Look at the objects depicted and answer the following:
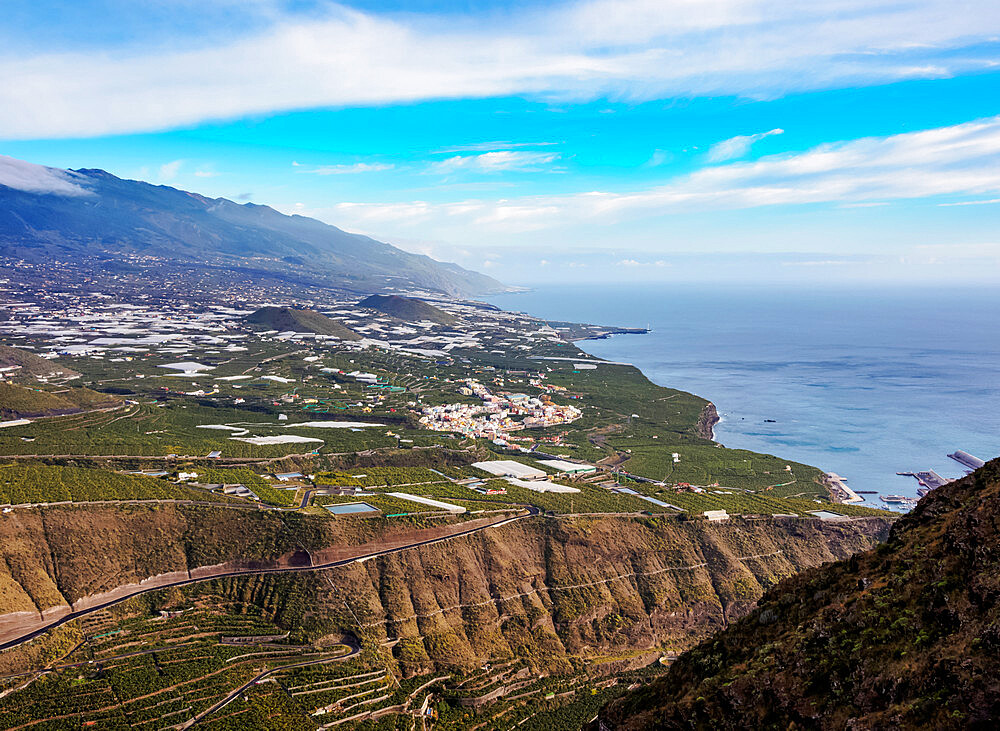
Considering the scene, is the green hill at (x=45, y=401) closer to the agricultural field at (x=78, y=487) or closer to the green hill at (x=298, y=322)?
the agricultural field at (x=78, y=487)

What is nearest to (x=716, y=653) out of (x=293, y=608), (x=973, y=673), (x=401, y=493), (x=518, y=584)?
(x=973, y=673)

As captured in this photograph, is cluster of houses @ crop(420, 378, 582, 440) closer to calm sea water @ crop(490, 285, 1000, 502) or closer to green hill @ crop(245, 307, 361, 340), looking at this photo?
calm sea water @ crop(490, 285, 1000, 502)

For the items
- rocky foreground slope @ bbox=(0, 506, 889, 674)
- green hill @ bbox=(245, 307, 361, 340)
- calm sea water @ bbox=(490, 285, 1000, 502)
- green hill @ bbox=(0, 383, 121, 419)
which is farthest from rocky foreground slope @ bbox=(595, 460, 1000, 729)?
green hill @ bbox=(245, 307, 361, 340)

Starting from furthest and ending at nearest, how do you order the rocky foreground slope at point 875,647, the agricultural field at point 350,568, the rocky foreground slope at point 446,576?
the rocky foreground slope at point 446,576
the agricultural field at point 350,568
the rocky foreground slope at point 875,647

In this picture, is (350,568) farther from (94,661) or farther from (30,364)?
(30,364)

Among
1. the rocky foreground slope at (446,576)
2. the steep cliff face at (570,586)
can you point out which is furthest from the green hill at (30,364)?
the steep cliff face at (570,586)

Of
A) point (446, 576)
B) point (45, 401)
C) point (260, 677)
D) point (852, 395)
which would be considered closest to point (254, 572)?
point (260, 677)
